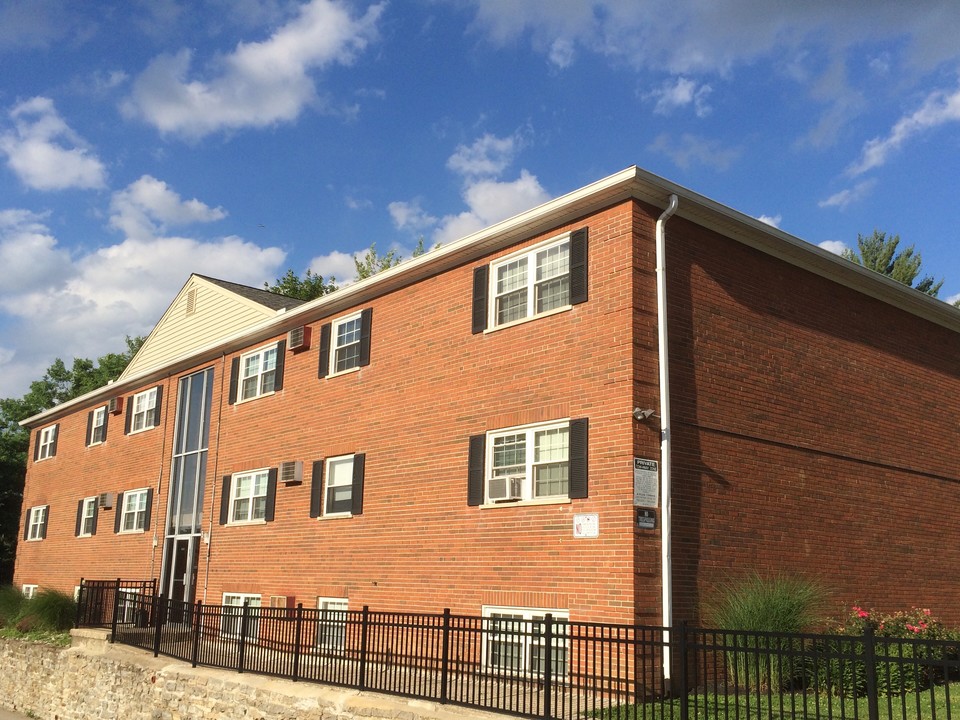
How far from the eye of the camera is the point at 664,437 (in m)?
12.4

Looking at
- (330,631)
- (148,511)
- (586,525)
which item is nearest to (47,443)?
(148,511)

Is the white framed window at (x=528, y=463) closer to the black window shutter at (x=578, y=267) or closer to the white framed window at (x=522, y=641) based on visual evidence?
the white framed window at (x=522, y=641)

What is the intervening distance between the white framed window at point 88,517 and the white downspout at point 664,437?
2018 centimetres

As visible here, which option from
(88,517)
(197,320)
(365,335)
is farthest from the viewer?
(88,517)

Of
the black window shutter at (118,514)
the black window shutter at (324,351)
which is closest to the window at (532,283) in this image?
the black window shutter at (324,351)

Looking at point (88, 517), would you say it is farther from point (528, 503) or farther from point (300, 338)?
point (528, 503)

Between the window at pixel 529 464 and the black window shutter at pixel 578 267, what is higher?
the black window shutter at pixel 578 267

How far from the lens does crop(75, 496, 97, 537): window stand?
27.0 m

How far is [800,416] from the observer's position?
47.4 feet

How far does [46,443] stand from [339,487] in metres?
19.5

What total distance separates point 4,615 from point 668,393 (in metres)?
19.1

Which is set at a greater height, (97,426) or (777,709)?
(97,426)

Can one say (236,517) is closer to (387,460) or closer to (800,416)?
(387,460)

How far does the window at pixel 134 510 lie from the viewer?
79.1 ft
